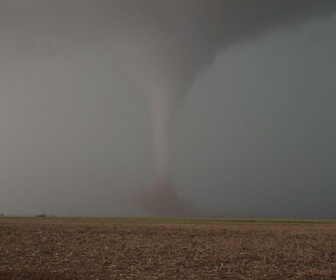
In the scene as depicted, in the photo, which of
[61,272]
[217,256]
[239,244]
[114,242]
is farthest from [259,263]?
[114,242]

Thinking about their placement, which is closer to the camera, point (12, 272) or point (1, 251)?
point (12, 272)

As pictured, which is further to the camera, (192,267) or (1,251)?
(1,251)

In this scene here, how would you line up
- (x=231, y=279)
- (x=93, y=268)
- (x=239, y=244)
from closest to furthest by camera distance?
1. (x=231, y=279)
2. (x=93, y=268)
3. (x=239, y=244)

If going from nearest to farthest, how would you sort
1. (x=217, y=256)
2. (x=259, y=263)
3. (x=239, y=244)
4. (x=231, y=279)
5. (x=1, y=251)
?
1. (x=231, y=279)
2. (x=259, y=263)
3. (x=217, y=256)
4. (x=1, y=251)
5. (x=239, y=244)

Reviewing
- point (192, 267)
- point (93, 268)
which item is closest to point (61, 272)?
point (93, 268)

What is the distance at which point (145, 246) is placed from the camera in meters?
34.2

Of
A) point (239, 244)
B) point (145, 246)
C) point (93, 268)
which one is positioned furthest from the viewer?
point (239, 244)

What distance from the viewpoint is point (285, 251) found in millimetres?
32531

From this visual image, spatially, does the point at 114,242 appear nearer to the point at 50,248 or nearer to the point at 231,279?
the point at 50,248

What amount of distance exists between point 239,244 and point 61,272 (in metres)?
17.9

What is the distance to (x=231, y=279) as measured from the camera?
73.7 feet

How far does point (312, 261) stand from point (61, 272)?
16.5 meters

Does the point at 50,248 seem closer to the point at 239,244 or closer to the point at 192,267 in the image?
the point at 192,267

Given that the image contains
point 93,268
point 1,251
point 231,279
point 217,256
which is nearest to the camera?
point 231,279
